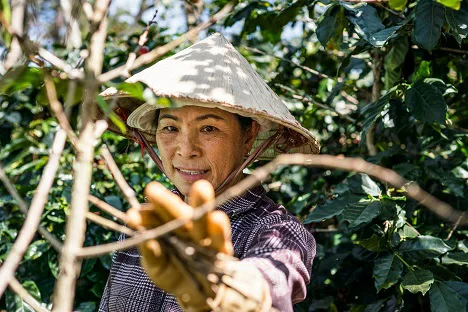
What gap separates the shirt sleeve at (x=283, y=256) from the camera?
1.18 m

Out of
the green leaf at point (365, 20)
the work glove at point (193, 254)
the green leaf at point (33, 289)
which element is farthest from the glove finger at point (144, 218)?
the green leaf at point (33, 289)

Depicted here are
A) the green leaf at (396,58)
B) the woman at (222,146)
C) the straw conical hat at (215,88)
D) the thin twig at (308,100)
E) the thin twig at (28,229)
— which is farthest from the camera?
the thin twig at (308,100)

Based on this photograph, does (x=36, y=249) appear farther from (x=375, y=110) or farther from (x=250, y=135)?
(x=375, y=110)

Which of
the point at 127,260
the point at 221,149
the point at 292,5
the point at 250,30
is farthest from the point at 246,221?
the point at 250,30

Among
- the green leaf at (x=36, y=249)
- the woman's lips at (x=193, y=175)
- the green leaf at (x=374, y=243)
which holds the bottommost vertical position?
A: the green leaf at (x=36, y=249)

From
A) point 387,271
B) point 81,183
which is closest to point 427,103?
point 387,271

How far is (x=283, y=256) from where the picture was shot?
1.29 meters

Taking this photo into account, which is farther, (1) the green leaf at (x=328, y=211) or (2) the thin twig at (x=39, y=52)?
(1) the green leaf at (x=328, y=211)

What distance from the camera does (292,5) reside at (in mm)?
2326

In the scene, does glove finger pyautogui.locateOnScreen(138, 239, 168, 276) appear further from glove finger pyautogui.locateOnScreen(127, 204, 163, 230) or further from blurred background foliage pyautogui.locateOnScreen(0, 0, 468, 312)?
blurred background foliage pyautogui.locateOnScreen(0, 0, 468, 312)

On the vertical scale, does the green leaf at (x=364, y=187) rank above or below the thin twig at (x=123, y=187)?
below

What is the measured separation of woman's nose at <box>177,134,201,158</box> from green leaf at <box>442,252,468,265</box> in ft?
2.81

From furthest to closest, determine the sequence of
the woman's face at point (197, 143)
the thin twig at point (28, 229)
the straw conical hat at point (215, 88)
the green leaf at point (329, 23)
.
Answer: the green leaf at point (329, 23)
the woman's face at point (197, 143)
the straw conical hat at point (215, 88)
the thin twig at point (28, 229)

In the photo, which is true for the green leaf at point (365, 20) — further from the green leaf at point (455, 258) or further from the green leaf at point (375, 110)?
the green leaf at point (455, 258)
